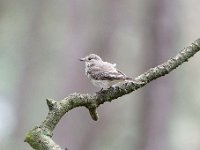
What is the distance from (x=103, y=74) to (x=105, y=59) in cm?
997

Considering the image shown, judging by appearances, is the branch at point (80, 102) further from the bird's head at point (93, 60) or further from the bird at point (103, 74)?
the bird's head at point (93, 60)

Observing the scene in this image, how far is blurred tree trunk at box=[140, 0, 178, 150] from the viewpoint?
1224 cm

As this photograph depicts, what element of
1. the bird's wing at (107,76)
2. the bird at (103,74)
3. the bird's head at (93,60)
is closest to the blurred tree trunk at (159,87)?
the bird's head at (93,60)

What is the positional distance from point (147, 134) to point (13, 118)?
8.31 m

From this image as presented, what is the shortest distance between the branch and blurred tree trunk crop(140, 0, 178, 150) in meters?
8.84

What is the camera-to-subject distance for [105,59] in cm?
1460

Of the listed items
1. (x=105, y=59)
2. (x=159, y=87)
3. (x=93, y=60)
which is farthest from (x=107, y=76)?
(x=105, y=59)

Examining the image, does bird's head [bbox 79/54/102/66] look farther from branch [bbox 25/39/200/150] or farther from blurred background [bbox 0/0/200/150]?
blurred background [bbox 0/0/200/150]

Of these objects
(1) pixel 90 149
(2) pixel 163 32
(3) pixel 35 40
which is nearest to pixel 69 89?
(1) pixel 90 149

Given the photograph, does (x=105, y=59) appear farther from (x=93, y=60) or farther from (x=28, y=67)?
Result: (x=93, y=60)

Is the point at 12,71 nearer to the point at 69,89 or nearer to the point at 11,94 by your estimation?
the point at 11,94

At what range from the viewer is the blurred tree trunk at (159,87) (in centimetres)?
1224

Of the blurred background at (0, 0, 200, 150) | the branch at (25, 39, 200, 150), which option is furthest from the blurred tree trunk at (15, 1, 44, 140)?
the branch at (25, 39, 200, 150)

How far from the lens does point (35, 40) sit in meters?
19.9
